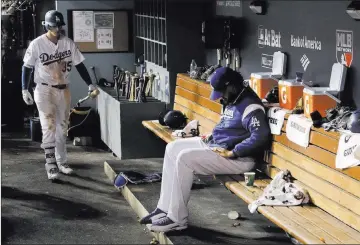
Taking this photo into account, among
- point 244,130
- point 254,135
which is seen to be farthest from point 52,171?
point 254,135

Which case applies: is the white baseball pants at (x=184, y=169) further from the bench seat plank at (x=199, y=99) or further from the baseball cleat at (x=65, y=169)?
the baseball cleat at (x=65, y=169)

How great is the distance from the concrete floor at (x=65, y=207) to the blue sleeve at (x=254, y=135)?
3.27 ft

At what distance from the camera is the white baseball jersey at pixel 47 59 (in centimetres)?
802

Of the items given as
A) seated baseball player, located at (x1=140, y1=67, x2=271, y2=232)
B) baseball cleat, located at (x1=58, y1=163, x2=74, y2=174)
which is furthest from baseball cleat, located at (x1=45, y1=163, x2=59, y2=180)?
seated baseball player, located at (x1=140, y1=67, x2=271, y2=232)

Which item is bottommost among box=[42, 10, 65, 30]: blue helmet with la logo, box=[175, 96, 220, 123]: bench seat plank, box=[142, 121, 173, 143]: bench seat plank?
box=[142, 121, 173, 143]: bench seat plank

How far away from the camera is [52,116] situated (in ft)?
26.5

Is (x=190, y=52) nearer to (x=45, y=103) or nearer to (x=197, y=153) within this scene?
(x=45, y=103)

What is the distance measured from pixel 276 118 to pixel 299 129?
1.35 ft

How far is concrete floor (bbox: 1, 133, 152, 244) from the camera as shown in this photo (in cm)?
596

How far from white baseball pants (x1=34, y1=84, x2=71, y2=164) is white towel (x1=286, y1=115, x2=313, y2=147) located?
3198mm

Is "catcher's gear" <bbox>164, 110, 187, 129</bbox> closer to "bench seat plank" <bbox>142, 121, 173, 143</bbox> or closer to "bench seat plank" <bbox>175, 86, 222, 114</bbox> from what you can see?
"bench seat plank" <bbox>142, 121, 173, 143</bbox>

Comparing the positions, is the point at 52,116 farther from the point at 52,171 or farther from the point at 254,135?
the point at 254,135

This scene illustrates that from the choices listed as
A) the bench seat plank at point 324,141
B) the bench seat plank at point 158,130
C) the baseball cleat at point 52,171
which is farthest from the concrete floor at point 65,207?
the bench seat plank at point 324,141

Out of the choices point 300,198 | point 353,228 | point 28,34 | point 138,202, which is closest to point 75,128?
point 28,34
